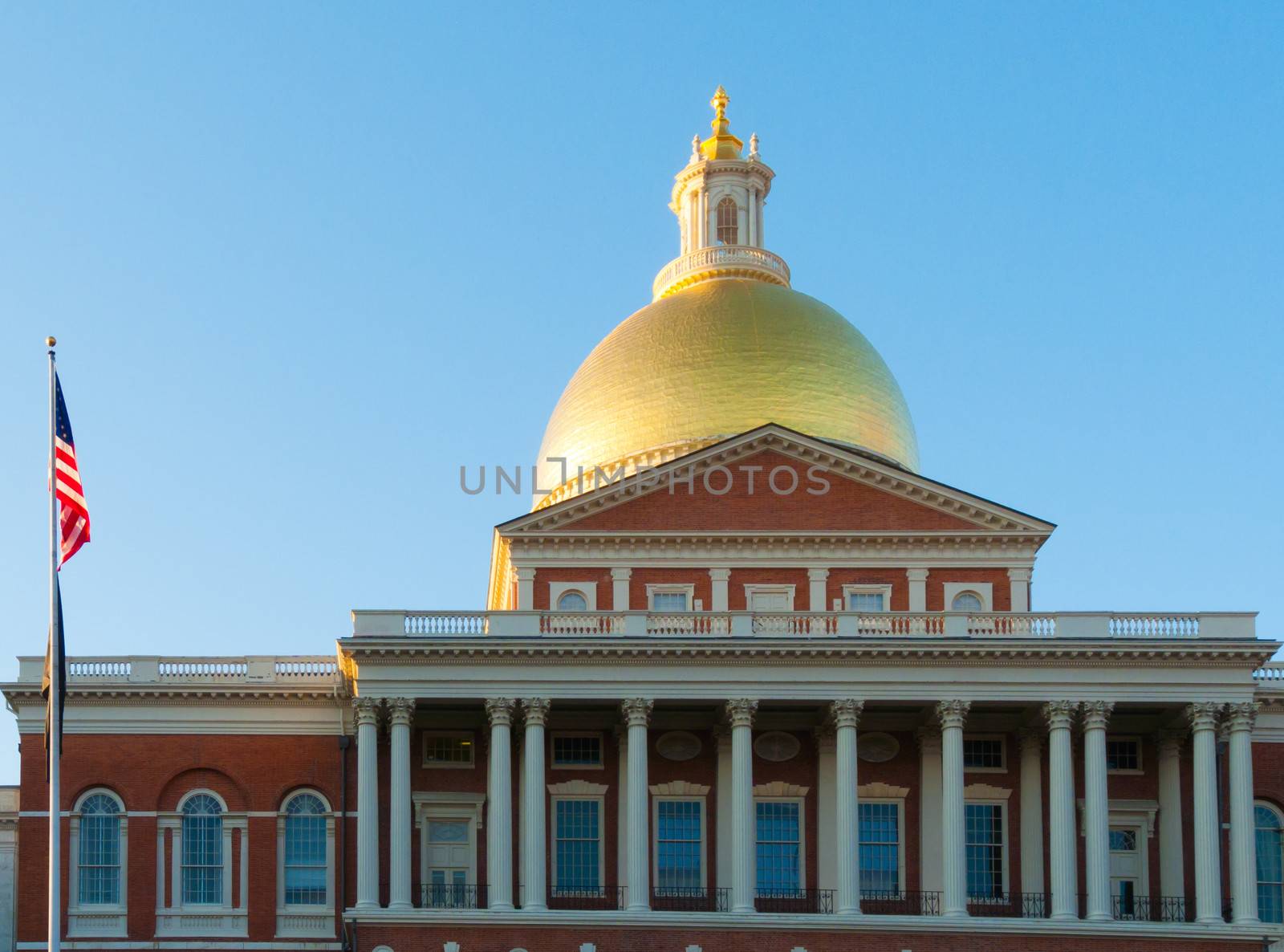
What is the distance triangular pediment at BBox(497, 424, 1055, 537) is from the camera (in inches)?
2507

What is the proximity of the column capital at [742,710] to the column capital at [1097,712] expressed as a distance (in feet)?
26.6

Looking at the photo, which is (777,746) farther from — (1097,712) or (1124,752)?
(1124,752)

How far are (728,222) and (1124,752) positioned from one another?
2256 centimetres

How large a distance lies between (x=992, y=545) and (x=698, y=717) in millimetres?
8927

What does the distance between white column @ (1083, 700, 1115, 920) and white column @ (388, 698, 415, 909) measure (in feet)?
53.3

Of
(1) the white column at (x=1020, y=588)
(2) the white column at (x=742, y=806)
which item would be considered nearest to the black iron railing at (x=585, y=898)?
(2) the white column at (x=742, y=806)

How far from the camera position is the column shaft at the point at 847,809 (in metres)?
58.7

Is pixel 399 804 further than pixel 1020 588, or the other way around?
pixel 1020 588

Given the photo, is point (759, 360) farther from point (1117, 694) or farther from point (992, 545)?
point (1117, 694)

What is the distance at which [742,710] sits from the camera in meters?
59.9

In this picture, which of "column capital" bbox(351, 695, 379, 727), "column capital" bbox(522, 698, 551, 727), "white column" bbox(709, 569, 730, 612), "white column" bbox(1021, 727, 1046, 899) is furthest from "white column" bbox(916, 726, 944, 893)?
"column capital" bbox(351, 695, 379, 727)

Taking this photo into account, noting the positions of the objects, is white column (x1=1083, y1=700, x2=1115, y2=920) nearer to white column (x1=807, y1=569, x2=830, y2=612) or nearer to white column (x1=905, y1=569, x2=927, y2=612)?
white column (x1=905, y1=569, x2=927, y2=612)

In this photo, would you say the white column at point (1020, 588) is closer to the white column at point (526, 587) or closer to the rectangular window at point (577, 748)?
the rectangular window at point (577, 748)

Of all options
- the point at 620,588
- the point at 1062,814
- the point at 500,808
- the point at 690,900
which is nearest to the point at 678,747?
the point at 690,900
